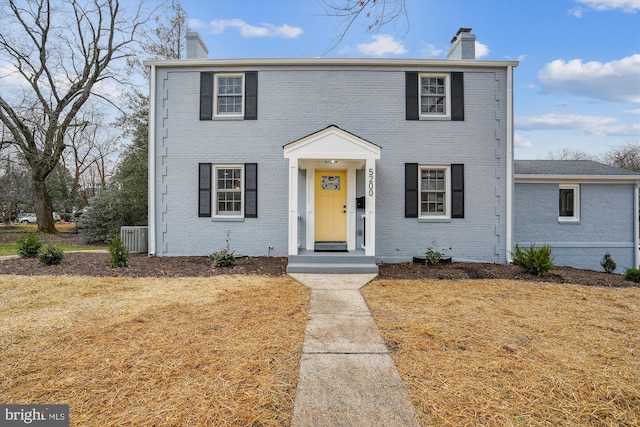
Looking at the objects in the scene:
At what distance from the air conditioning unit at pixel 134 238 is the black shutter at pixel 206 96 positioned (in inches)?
154

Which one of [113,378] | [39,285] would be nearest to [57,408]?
[113,378]

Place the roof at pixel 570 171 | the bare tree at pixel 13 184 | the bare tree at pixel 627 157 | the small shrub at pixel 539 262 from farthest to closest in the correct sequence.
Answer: the bare tree at pixel 627 157 < the bare tree at pixel 13 184 < the roof at pixel 570 171 < the small shrub at pixel 539 262

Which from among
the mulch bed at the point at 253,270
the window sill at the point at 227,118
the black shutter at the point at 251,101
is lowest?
the mulch bed at the point at 253,270

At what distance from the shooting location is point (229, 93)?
8984 millimetres

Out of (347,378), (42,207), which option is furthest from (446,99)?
(42,207)

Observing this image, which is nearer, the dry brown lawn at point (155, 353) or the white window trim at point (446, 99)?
the dry brown lawn at point (155, 353)

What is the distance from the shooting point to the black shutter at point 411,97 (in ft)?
28.6

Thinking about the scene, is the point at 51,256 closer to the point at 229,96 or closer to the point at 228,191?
the point at 228,191

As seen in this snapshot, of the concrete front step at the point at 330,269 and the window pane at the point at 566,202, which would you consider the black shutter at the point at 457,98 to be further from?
the concrete front step at the point at 330,269

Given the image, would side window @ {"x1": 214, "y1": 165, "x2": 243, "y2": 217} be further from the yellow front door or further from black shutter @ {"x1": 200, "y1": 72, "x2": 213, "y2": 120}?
the yellow front door

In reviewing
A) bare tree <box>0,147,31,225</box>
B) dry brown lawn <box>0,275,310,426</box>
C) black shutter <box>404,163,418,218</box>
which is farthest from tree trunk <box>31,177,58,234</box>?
black shutter <box>404,163,418,218</box>

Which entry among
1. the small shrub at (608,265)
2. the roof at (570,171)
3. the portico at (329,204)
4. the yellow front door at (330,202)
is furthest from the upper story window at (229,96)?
the small shrub at (608,265)

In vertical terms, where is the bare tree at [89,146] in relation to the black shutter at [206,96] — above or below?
above

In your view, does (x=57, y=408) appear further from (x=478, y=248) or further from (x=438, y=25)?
(x=478, y=248)
